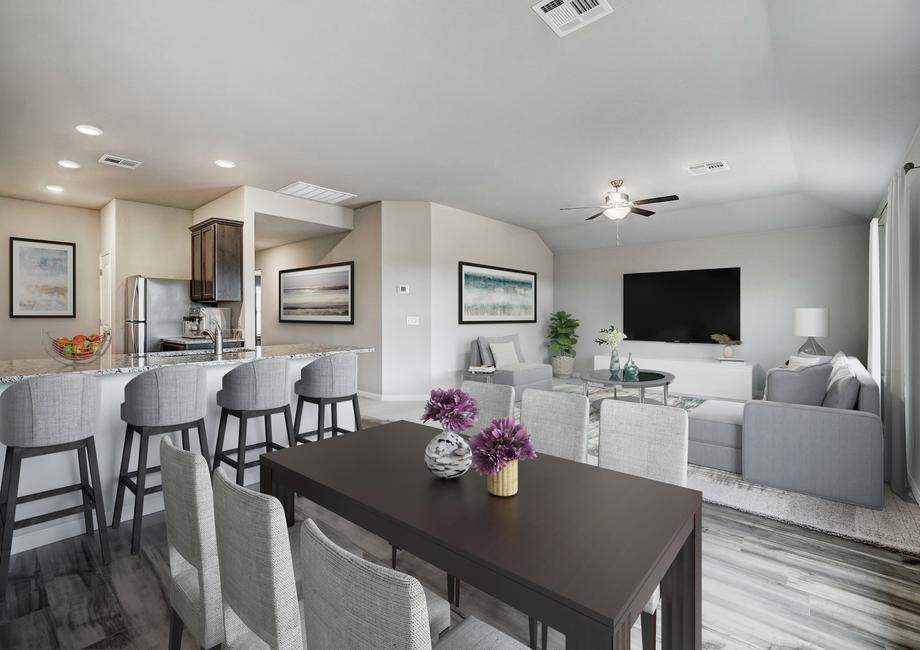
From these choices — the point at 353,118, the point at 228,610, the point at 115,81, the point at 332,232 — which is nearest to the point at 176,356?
the point at 115,81

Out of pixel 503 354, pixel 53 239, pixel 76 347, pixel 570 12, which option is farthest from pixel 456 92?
pixel 53 239

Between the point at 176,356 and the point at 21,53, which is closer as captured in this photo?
the point at 21,53

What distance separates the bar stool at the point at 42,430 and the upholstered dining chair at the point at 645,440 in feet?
8.12

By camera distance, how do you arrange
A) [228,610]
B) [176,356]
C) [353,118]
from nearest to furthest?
[228,610] < [176,356] < [353,118]

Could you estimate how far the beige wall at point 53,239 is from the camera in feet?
19.0

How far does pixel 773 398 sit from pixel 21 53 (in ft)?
17.4

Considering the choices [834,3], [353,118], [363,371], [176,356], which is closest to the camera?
[834,3]

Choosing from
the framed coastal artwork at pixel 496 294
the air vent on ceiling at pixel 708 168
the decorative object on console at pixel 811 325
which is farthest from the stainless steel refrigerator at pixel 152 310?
the decorative object on console at pixel 811 325

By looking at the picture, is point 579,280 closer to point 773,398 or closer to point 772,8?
point 773,398

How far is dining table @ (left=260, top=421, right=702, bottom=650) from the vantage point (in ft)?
3.04

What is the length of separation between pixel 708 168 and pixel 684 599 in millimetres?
4729

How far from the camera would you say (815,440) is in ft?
9.91

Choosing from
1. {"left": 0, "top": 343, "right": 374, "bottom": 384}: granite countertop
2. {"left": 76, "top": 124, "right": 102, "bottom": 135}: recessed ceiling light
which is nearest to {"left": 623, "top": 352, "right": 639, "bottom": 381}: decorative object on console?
{"left": 0, "top": 343, "right": 374, "bottom": 384}: granite countertop

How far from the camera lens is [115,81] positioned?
120 inches
